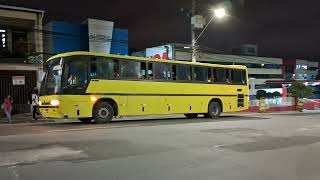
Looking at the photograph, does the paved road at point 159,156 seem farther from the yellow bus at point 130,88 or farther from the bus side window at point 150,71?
the bus side window at point 150,71

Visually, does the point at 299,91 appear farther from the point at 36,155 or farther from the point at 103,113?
the point at 36,155

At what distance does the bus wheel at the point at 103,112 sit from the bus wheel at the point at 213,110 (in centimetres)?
696

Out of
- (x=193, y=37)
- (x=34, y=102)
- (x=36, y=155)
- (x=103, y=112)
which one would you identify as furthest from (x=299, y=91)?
(x=36, y=155)

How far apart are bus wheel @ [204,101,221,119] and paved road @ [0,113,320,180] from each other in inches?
380

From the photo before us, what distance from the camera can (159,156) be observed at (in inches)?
411

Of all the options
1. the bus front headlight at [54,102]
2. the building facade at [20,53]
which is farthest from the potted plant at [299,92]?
the bus front headlight at [54,102]

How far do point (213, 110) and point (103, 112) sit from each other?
7854 mm

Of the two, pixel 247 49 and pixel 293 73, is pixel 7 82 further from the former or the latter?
pixel 293 73

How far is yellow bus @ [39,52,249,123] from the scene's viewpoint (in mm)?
18922

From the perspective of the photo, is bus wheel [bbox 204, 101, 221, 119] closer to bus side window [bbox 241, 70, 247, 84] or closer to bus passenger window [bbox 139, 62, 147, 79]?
bus side window [bbox 241, 70, 247, 84]

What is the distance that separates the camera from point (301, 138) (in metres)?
14.6

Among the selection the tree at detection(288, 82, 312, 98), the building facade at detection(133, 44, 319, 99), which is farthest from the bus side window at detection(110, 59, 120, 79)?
the building facade at detection(133, 44, 319, 99)

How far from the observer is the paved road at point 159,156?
27.6ft

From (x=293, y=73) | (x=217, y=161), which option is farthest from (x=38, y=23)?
(x=293, y=73)
